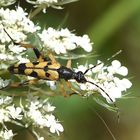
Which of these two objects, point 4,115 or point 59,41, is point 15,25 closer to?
point 59,41

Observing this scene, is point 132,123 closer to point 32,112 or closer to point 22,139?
point 22,139

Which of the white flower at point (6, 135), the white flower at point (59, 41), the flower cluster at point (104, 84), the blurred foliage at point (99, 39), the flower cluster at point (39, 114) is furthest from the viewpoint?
the blurred foliage at point (99, 39)

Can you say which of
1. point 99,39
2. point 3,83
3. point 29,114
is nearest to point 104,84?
point 29,114

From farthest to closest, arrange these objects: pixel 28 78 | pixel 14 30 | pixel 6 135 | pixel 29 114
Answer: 1. pixel 14 30
2. pixel 28 78
3. pixel 29 114
4. pixel 6 135

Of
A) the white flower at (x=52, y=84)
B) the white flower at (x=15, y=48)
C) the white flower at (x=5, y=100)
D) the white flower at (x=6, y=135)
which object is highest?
the white flower at (x=15, y=48)

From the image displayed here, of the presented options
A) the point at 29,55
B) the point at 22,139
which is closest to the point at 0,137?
the point at 29,55

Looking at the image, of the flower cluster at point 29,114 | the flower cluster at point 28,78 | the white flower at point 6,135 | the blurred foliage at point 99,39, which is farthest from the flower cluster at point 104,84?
the blurred foliage at point 99,39

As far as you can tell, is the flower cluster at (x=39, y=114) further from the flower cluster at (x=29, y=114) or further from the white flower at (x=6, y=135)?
the white flower at (x=6, y=135)

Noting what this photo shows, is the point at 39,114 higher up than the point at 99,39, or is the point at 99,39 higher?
the point at 99,39
